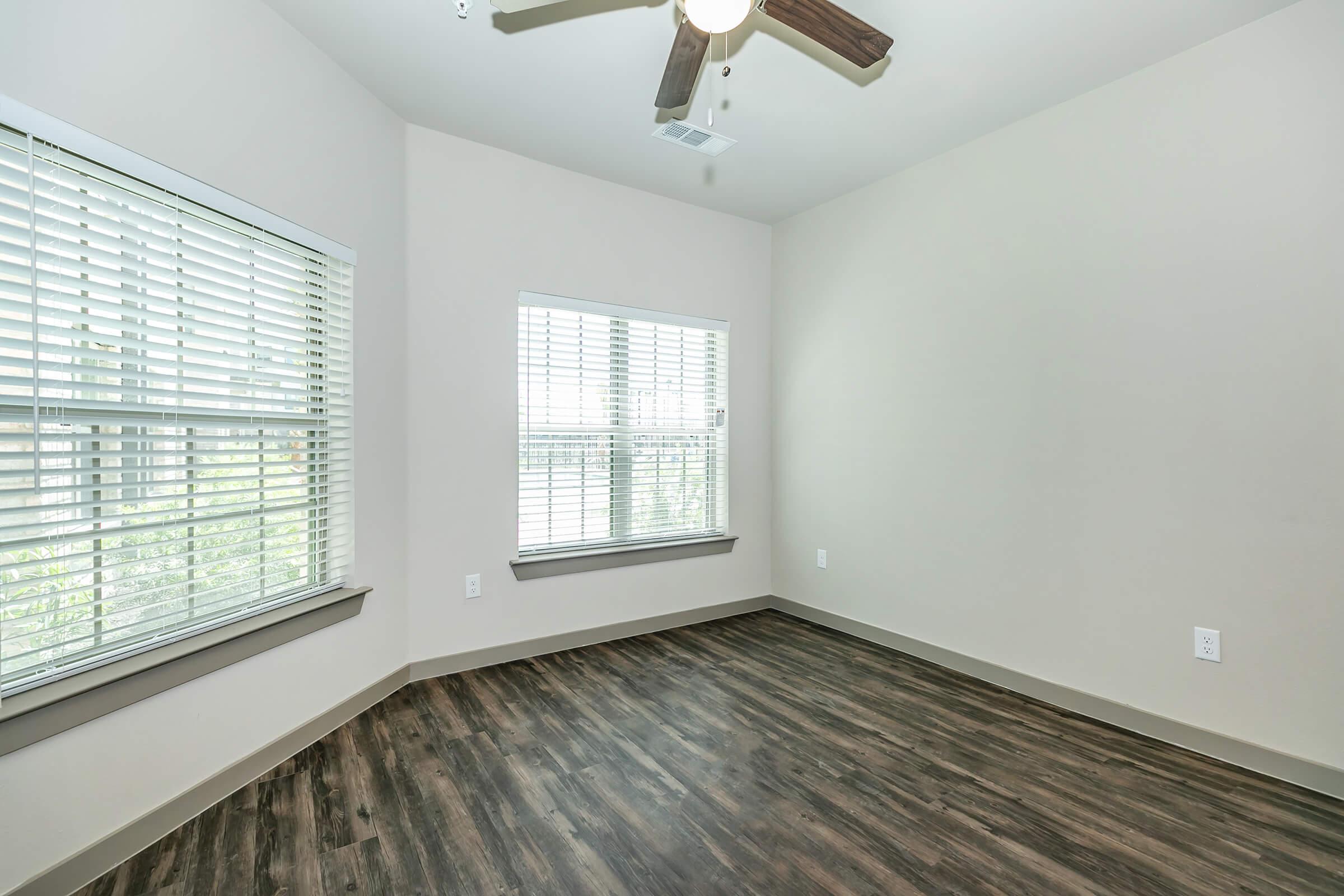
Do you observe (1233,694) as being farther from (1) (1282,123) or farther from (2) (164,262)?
(2) (164,262)

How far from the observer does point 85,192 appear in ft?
5.48

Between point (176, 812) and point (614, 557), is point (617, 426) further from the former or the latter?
point (176, 812)

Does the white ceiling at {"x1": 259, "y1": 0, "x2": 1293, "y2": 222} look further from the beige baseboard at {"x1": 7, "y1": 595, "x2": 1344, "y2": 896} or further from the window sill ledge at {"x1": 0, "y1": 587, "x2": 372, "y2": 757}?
the beige baseboard at {"x1": 7, "y1": 595, "x2": 1344, "y2": 896}

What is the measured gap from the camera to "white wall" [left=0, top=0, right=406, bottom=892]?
1.54 metres

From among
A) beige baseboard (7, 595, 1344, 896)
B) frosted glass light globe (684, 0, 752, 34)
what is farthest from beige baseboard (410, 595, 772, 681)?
frosted glass light globe (684, 0, 752, 34)

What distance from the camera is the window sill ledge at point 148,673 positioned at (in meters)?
1.48

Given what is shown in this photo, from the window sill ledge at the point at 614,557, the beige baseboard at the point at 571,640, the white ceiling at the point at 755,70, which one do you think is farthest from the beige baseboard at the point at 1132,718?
the white ceiling at the point at 755,70

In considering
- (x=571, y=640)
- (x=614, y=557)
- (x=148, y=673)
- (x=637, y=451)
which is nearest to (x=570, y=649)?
(x=571, y=640)

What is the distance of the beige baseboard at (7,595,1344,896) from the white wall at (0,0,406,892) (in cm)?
5

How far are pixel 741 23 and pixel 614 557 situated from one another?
275cm

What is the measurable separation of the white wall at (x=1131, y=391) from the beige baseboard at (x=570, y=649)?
0.07 meters

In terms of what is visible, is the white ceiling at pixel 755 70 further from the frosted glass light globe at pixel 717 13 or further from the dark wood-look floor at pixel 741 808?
the dark wood-look floor at pixel 741 808

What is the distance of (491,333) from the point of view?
3.26 m

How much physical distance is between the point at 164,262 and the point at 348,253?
0.79 m
